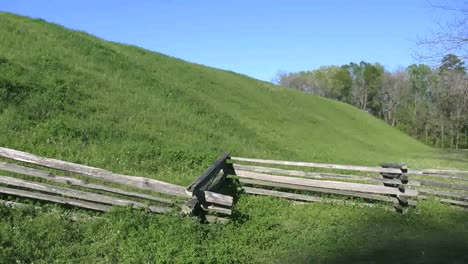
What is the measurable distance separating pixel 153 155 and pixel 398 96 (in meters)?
91.0

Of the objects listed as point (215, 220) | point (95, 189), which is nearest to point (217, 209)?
point (215, 220)

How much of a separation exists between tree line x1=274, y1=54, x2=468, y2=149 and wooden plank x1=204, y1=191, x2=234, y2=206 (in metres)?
67.9

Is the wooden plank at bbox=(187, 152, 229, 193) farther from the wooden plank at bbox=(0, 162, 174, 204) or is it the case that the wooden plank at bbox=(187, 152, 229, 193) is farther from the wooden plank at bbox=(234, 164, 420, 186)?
the wooden plank at bbox=(234, 164, 420, 186)

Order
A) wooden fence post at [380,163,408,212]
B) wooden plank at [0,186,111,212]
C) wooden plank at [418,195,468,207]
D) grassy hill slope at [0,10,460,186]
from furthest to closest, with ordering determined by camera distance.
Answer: grassy hill slope at [0,10,460,186]
wooden plank at [418,195,468,207]
wooden fence post at [380,163,408,212]
wooden plank at [0,186,111,212]

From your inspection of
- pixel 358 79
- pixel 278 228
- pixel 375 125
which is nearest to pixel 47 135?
pixel 278 228

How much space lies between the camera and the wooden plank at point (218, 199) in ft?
Answer: 26.2

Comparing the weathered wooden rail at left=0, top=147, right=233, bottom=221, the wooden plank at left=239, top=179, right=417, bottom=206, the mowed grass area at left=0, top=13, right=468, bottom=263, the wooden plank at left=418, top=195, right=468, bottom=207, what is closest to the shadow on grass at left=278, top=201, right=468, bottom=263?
the mowed grass area at left=0, top=13, right=468, bottom=263

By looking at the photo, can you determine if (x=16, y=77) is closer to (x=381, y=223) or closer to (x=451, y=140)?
(x=381, y=223)

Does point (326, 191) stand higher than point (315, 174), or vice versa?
point (315, 174)

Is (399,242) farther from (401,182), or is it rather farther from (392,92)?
(392,92)

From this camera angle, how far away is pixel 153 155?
1345 cm

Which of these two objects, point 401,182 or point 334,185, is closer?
point 334,185

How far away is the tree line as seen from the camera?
81.9m

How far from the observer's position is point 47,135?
13094 millimetres
